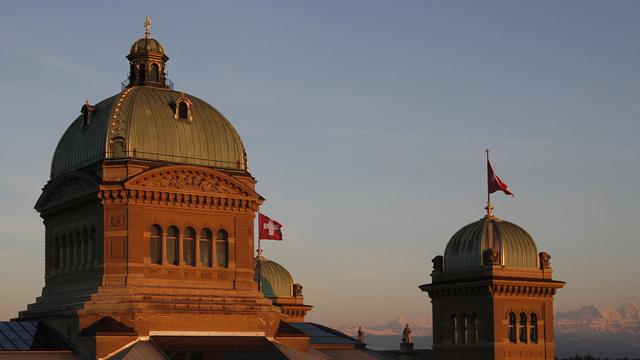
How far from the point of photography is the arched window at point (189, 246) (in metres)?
89.9

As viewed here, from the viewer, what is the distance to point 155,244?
88.7 m

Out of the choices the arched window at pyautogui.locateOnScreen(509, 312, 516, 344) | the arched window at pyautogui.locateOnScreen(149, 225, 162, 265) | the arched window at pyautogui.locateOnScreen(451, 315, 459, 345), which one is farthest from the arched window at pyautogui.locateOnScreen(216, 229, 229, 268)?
the arched window at pyautogui.locateOnScreen(509, 312, 516, 344)

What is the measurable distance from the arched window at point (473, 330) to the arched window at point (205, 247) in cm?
2604

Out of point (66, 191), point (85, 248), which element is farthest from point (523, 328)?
point (66, 191)

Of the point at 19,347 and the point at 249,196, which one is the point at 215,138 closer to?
the point at 249,196

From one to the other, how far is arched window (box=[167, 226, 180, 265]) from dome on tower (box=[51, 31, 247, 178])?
15.8 feet

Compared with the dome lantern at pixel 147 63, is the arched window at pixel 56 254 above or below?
below

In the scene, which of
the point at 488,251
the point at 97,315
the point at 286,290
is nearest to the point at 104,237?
the point at 97,315

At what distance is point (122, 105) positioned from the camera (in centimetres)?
9025

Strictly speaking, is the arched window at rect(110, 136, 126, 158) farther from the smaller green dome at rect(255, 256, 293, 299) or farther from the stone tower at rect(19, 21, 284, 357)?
the smaller green dome at rect(255, 256, 293, 299)

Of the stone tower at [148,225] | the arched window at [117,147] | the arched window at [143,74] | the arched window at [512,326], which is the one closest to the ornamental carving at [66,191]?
the stone tower at [148,225]

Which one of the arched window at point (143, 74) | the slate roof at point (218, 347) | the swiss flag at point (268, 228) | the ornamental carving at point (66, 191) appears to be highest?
the arched window at point (143, 74)

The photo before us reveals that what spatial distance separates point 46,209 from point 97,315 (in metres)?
13.5

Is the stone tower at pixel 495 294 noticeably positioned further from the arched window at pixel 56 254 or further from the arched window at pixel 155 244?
the arched window at pixel 56 254
